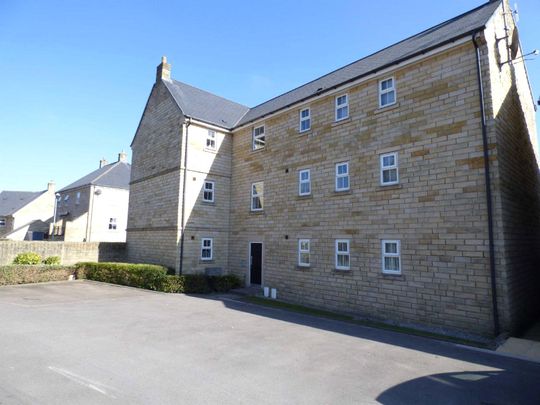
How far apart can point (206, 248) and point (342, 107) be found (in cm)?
1083

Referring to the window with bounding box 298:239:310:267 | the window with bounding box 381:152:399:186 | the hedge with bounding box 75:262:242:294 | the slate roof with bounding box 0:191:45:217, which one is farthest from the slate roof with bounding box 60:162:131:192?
the window with bounding box 381:152:399:186

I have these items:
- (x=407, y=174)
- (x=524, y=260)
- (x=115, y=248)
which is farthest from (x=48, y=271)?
(x=524, y=260)

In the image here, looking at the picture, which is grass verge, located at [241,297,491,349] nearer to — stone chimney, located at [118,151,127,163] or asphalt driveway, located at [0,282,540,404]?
asphalt driveway, located at [0,282,540,404]

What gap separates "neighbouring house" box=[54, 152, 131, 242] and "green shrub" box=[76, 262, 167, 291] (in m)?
14.1

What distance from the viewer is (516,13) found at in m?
14.3

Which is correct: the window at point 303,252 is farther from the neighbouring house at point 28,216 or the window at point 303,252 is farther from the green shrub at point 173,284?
the neighbouring house at point 28,216

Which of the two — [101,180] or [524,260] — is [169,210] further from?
[101,180]

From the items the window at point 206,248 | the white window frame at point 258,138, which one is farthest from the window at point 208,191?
the white window frame at point 258,138

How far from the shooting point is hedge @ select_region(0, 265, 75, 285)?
18047mm

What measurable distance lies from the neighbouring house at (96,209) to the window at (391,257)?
30.8 m

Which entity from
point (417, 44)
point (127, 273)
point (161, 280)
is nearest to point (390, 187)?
point (417, 44)

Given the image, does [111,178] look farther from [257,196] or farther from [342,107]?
[342,107]

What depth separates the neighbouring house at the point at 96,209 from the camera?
33312 mm

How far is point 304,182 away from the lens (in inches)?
632
